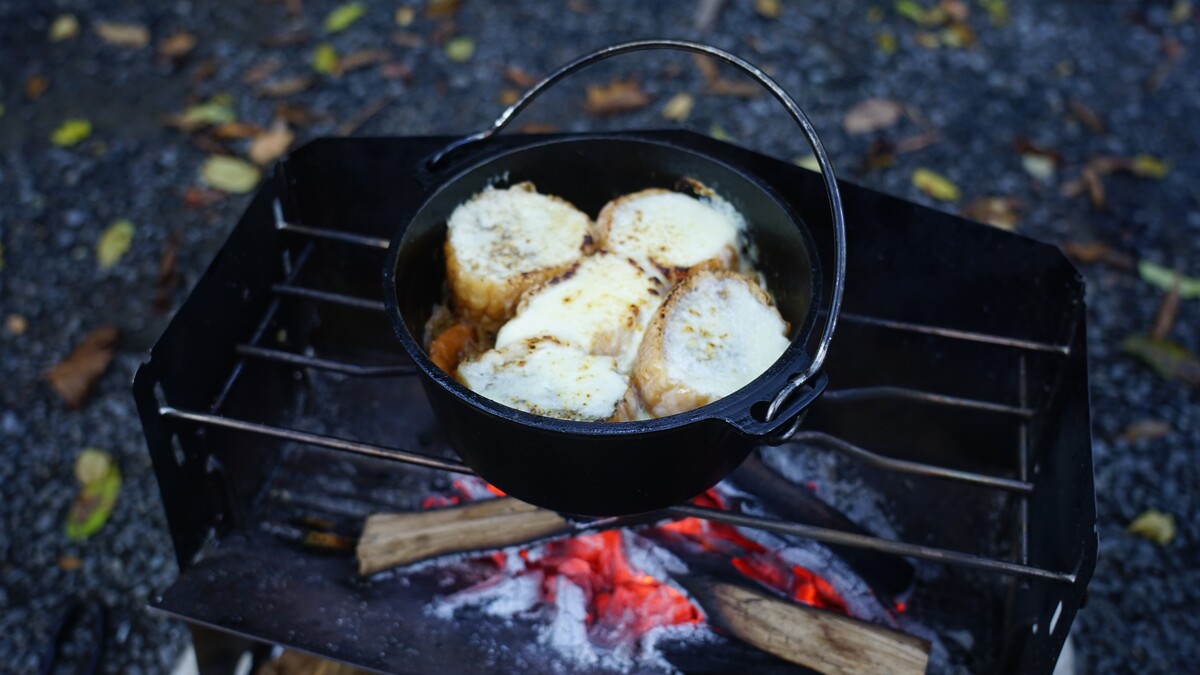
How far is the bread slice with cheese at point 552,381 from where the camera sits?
1.59m

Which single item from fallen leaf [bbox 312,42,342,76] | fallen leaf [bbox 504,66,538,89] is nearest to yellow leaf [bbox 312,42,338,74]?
fallen leaf [bbox 312,42,342,76]

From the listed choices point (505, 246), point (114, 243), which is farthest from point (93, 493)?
point (505, 246)

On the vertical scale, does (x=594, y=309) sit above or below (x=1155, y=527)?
above

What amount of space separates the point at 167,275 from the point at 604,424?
8.62 ft

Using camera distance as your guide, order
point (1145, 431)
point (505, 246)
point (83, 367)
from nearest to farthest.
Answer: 1. point (505, 246)
2. point (1145, 431)
3. point (83, 367)

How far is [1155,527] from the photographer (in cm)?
276

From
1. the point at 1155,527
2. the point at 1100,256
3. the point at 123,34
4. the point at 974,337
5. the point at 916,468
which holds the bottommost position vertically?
the point at 1155,527

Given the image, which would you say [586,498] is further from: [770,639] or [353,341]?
[353,341]

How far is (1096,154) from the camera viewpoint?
3908mm

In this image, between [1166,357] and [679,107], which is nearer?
[1166,357]

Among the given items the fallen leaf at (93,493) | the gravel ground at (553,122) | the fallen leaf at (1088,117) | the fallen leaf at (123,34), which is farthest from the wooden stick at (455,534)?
the fallen leaf at (123,34)

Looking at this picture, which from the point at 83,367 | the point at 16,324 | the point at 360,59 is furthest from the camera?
the point at 360,59

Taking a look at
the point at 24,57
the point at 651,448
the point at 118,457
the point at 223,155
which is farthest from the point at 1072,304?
the point at 24,57

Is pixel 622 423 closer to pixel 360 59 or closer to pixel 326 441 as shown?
pixel 326 441
